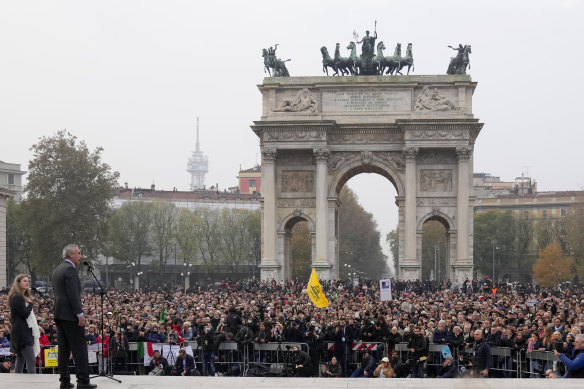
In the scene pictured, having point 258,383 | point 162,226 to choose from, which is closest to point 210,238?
point 162,226

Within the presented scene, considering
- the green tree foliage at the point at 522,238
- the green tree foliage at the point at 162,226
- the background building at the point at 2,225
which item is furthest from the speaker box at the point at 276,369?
the green tree foliage at the point at 522,238

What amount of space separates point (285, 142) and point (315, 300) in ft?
87.4

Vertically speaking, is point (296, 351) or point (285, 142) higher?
point (285, 142)

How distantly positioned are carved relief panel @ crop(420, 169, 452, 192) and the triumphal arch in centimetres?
6

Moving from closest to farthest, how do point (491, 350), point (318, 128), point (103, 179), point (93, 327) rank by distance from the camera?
1. point (491, 350)
2. point (93, 327)
3. point (318, 128)
4. point (103, 179)

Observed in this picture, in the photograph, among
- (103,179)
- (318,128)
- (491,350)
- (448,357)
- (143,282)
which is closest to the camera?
(448,357)

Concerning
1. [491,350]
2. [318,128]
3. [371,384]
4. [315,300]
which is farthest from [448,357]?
[318,128]

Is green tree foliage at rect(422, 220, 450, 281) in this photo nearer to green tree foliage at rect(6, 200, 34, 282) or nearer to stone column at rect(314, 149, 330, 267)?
green tree foliage at rect(6, 200, 34, 282)

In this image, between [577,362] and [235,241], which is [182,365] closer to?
[577,362]

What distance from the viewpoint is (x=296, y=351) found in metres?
19.9

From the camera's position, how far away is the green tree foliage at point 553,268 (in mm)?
82000

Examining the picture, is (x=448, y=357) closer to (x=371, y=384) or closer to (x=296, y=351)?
(x=296, y=351)

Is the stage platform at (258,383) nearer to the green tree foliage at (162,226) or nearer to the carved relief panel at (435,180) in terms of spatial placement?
the carved relief panel at (435,180)

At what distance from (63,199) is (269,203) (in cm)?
1378
